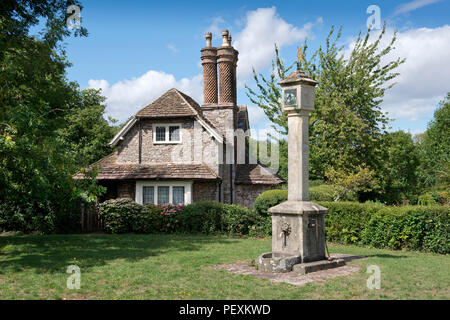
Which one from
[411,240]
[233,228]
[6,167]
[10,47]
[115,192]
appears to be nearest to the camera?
[6,167]

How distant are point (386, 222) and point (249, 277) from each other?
8.38 meters

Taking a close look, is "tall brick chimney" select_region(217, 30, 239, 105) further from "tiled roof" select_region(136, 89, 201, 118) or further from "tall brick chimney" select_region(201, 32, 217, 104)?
"tiled roof" select_region(136, 89, 201, 118)

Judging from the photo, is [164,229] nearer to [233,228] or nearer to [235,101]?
[233,228]

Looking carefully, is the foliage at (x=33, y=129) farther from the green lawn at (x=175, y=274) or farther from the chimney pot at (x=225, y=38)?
the chimney pot at (x=225, y=38)

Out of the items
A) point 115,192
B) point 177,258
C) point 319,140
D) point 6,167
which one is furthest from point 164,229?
point 319,140

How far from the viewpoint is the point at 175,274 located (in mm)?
10070

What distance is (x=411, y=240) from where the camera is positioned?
49.9ft

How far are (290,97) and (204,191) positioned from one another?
13.4m

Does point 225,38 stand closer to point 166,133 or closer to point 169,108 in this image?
→ point 169,108

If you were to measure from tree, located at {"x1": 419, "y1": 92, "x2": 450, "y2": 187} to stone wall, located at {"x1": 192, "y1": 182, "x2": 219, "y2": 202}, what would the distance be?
3149 centimetres

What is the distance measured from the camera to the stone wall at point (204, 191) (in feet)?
76.9

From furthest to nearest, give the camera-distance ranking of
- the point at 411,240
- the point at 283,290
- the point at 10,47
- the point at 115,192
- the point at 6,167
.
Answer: the point at 115,192
the point at 411,240
the point at 10,47
the point at 6,167
the point at 283,290

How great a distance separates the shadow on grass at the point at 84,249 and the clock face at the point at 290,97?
6.53m

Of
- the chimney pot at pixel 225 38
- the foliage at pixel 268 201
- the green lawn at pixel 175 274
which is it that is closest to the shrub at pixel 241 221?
the foliage at pixel 268 201
